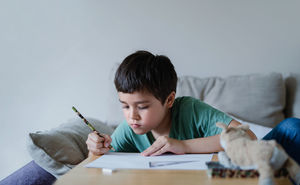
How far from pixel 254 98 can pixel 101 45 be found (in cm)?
110

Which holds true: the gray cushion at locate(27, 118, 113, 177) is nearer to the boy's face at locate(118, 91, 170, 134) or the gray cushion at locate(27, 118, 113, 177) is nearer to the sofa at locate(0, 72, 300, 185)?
the sofa at locate(0, 72, 300, 185)

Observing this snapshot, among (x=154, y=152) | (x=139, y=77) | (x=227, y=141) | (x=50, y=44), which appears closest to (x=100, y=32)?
(x=50, y=44)

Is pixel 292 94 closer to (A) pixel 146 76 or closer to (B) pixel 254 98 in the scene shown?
(B) pixel 254 98

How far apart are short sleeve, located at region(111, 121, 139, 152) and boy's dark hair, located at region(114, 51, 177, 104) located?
201 mm

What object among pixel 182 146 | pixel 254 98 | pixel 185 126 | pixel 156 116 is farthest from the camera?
pixel 254 98

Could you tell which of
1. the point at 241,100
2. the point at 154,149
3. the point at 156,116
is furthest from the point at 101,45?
the point at 154,149

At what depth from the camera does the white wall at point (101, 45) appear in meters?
1.94

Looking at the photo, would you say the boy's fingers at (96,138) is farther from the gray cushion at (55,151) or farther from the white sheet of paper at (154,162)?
the gray cushion at (55,151)

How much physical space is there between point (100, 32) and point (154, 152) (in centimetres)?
142

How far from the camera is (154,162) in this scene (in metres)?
0.79

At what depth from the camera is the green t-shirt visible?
1.07 metres

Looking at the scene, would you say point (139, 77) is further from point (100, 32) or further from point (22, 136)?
point (22, 136)

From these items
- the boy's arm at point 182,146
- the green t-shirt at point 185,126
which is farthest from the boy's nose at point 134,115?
the green t-shirt at point 185,126

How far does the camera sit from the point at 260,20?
193cm
